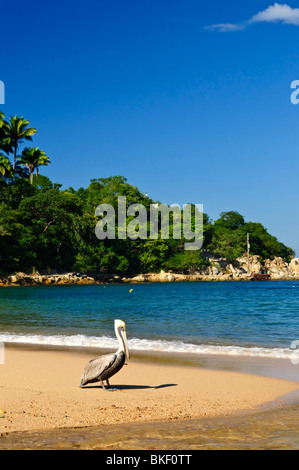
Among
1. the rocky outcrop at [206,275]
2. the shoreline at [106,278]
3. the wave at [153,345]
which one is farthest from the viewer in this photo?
the rocky outcrop at [206,275]

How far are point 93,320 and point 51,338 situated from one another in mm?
4715

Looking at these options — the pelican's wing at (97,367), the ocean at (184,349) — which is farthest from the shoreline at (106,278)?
the pelican's wing at (97,367)

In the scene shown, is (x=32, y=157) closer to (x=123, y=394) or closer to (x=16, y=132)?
(x=16, y=132)

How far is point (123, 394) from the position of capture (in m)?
6.46

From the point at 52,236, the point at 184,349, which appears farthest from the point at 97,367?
the point at 52,236

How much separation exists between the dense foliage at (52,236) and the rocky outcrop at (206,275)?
1.61m

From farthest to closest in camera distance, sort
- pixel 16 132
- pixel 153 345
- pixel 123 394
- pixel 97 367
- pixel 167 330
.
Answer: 1. pixel 16 132
2. pixel 167 330
3. pixel 153 345
4. pixel 97 367
5. pixel 123 394

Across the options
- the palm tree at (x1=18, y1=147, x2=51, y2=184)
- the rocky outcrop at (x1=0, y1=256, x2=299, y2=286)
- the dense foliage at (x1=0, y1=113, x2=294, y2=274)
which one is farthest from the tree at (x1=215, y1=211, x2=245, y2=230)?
the palm tree at (x1=18, y1=147, x2=51, y2=184)

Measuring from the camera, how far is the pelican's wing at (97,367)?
651 centimetres

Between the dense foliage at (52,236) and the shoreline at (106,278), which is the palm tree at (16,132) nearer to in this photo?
the dense foliage at (52,236)

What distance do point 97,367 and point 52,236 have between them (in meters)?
54.1

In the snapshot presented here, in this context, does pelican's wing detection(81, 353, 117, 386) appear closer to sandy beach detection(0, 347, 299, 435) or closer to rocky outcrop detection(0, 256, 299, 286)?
sandy beach detection(0, 347, 299, 435)
